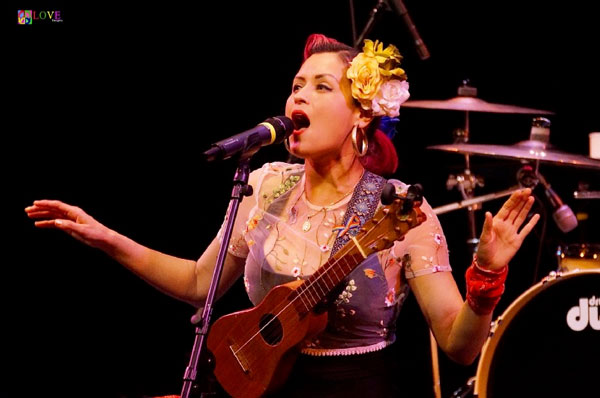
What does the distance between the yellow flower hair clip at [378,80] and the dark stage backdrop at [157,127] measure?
72.6 inches

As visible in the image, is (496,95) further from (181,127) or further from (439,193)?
(181,127)

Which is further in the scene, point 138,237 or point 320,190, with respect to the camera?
point 138,237

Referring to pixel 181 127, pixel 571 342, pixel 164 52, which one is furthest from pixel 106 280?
pixel 571 342

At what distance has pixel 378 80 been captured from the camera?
2.28 metres

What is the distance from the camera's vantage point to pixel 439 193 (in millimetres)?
4449

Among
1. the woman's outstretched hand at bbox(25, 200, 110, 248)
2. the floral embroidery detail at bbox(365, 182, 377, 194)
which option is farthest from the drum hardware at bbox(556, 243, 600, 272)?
the woman's outstretched hand at bbox(25, 200, 110, 248)

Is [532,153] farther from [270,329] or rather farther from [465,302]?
[270,329]

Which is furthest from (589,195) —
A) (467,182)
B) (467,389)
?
(467,389)

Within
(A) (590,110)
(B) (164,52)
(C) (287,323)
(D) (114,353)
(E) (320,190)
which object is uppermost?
(B) (164,52)

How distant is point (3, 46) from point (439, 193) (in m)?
2.41

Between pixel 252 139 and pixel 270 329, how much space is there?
54cm

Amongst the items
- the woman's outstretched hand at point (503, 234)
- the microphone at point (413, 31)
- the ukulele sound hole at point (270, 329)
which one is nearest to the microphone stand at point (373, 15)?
the microphone at point (413, 31)

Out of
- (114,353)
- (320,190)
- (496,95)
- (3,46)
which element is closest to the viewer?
(320,190)

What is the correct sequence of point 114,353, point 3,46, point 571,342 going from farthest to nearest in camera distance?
point 114,353 → point 3,46 → point 571,342
